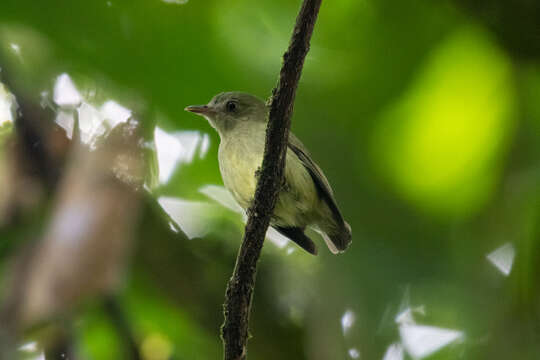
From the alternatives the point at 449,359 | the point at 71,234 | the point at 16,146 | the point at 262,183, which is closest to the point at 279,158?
the point at 262,183

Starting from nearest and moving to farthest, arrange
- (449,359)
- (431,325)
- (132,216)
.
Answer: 1. (132,216)
2. (449,359)
3. (431,325)

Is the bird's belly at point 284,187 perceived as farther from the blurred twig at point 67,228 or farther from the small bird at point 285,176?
the blurred twig at point 67,228

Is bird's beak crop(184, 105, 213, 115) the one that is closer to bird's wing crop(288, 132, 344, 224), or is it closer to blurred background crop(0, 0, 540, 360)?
blurred background crop(0, 0, 540, 360)

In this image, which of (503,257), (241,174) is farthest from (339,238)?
(503,257)

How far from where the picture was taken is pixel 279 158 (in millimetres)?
2818

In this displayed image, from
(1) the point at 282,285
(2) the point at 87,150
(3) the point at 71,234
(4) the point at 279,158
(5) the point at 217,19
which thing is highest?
(5) the point at 217,19

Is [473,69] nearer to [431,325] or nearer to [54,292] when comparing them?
[431,325]

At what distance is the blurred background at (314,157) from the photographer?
3062 millimetres

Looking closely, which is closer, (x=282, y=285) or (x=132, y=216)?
(x=132, y=216)

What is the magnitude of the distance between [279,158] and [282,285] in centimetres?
120

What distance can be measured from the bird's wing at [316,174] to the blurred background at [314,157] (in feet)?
0.20

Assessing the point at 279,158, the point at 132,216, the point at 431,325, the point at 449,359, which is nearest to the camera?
the point at 279,158

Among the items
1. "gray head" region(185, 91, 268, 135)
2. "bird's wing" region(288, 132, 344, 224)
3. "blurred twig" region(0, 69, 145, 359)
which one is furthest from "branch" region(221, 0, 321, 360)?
"gray head" region(185, 91, 268, 135)

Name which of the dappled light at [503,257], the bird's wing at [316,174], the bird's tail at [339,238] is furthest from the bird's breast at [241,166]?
the dappled light at [503,257]
